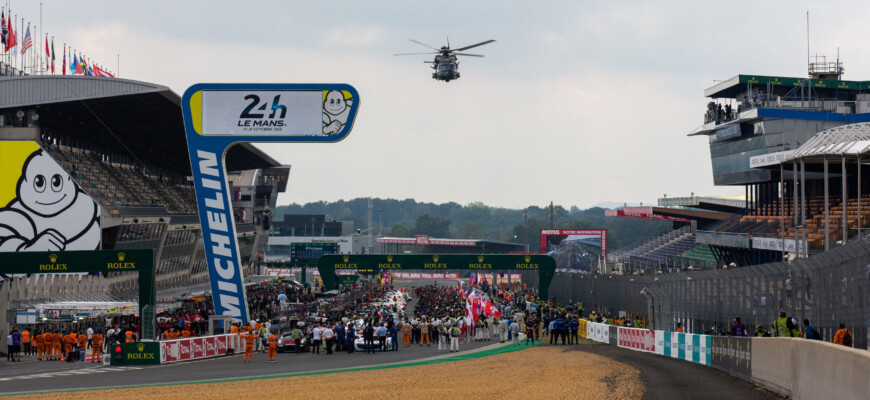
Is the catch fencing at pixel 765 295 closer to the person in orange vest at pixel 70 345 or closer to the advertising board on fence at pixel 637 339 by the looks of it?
the advertising board on fence at pixel 637 339

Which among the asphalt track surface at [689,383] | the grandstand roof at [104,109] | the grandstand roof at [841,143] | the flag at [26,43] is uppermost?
the flag at [26,43]

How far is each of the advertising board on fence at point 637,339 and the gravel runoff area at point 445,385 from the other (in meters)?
5.32

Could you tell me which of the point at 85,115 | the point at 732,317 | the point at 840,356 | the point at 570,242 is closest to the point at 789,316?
the point at 732,317

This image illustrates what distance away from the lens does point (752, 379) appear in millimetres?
18000

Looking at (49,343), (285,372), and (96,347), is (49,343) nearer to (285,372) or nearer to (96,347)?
(96,347)

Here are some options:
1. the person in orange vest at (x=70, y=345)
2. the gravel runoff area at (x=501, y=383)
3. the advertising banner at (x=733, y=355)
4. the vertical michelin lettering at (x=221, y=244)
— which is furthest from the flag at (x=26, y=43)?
the advertising banner at (x=733, y=355)

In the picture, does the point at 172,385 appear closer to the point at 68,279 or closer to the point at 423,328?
the point at 423,328

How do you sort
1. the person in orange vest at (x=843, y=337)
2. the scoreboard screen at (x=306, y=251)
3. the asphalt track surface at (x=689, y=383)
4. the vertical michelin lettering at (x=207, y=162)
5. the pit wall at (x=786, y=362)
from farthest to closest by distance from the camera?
1. the scoreboard screen at (x=306, y=251)
2. the vertical michelin lettering at (x=207, y=162)
3. the person in orange vest at (x=843, y=337)
4. the asphalt track surface at (x=689, y=383)
5. the pit wall at (x=786, y=362)

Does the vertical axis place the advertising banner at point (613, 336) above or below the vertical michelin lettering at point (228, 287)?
below

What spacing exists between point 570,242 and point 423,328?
76867mm

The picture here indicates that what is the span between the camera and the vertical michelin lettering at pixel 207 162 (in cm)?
3903

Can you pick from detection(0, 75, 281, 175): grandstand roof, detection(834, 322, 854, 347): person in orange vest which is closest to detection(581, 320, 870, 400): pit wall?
detection(834, 322, 854, 347): person in orange vest

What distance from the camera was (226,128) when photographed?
1544 inches

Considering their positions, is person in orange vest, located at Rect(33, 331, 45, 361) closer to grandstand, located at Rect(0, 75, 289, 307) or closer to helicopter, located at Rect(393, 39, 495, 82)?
grandstand, located at Rect(0, 75, 289, 307)
